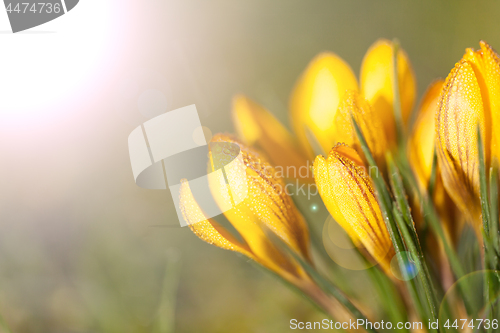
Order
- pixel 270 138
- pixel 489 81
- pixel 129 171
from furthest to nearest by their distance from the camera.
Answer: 1. pixel 129 171
2. pixel 270 138
3. pixel 489 81

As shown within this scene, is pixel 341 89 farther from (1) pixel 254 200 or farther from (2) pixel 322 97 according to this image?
(1) pixel 254 200

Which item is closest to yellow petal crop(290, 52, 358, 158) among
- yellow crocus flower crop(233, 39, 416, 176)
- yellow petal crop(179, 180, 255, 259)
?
yellow crocus flower crop(233, 39, 416, 176)

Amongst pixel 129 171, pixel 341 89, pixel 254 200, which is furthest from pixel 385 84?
pixel 129 171

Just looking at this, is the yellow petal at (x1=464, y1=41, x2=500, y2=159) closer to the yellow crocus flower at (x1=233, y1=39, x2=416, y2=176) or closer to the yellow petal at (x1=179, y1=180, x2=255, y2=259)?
the yellow crocus flower at (x1=233, y1=39, x2=416, y2=176)

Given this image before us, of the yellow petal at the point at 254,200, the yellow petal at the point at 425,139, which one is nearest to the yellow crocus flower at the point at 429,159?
the yellow petal at the point at 425,139

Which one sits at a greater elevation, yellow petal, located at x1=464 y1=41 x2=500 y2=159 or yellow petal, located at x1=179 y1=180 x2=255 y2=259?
yellow petal, located at x1=464 y1=41 x2=500 y2=159

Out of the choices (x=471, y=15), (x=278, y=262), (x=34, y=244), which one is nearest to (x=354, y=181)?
(x=278, y=262)

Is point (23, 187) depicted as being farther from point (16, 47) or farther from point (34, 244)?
point (16, 47)
